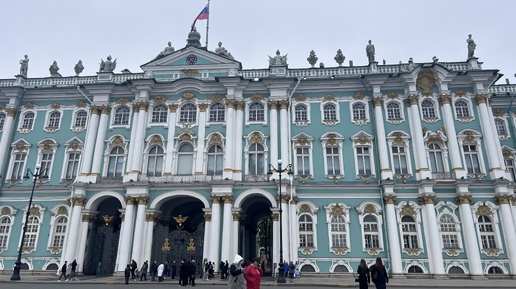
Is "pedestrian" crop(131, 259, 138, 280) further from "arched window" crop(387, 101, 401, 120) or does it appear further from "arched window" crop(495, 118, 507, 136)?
"arched window" crop(495, 118, 507, 136)

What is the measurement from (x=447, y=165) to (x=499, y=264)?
7.45 m

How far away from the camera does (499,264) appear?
84.0 feet

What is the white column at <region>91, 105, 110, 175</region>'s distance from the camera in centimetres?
2967

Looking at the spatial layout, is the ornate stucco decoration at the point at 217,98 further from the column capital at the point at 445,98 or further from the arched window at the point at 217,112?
the column capital at the point at 445,98

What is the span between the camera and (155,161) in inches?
1182

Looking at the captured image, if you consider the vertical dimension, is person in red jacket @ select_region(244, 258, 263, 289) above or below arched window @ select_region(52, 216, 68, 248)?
below

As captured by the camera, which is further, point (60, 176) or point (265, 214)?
point (265, 214)

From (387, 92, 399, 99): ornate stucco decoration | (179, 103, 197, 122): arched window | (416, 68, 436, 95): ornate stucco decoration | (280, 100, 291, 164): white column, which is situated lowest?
(280, 100, 291, 164): white column

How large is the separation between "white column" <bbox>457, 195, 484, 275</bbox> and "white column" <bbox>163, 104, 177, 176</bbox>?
21474mm

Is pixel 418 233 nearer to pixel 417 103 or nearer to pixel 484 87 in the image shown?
pixel 417 103

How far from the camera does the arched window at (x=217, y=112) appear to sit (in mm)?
30769

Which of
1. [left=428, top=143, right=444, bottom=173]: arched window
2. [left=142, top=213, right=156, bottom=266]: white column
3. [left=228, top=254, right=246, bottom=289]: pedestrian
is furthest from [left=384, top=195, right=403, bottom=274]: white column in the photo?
[left=228, top=254, right=246, bottom=289]: pedestrian

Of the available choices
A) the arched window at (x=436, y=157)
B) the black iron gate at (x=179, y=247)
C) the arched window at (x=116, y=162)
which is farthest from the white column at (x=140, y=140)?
the arched window at (x=436, y=157)

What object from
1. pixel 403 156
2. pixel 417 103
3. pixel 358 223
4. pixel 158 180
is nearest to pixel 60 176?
pixel 158 180
